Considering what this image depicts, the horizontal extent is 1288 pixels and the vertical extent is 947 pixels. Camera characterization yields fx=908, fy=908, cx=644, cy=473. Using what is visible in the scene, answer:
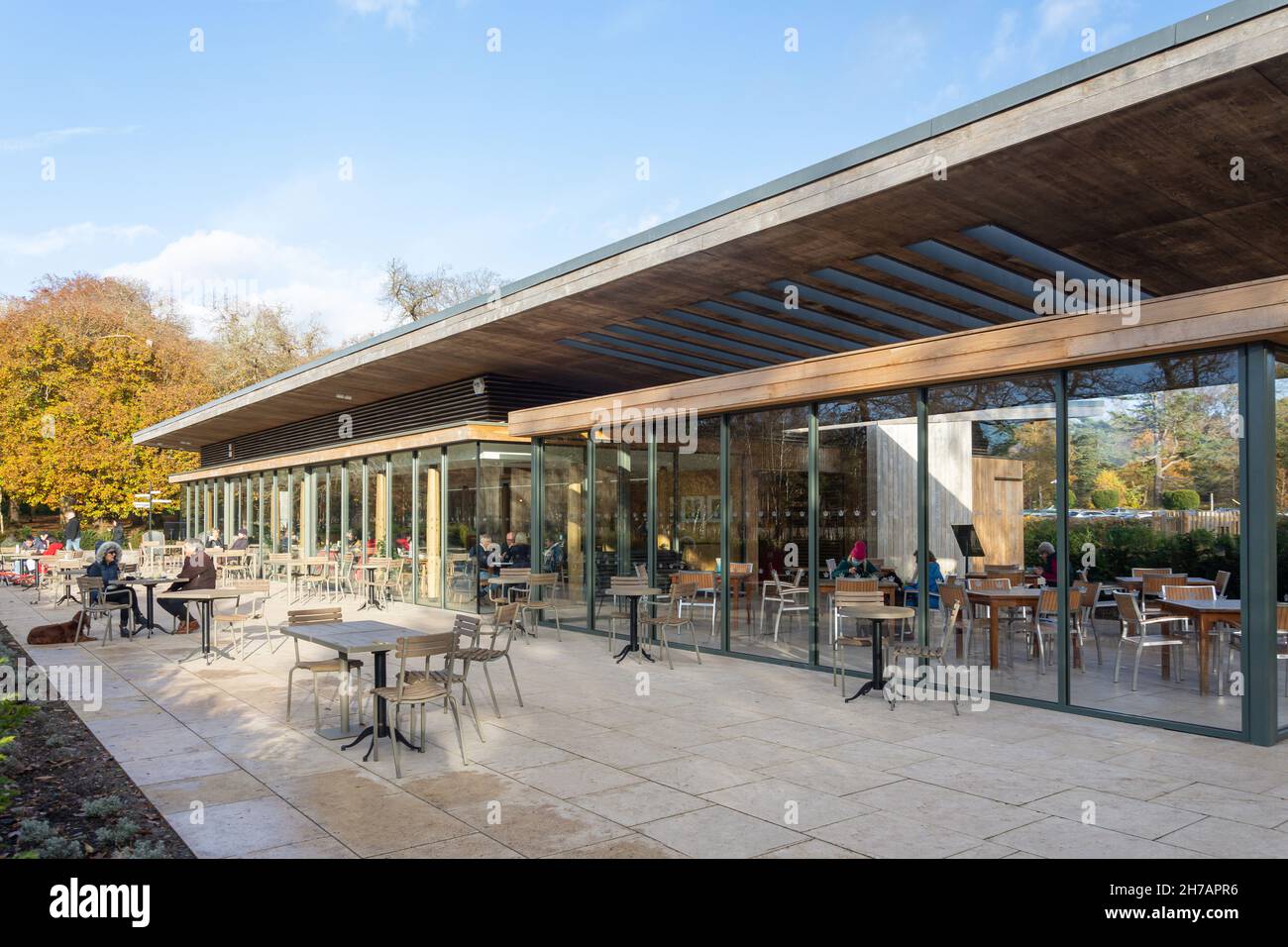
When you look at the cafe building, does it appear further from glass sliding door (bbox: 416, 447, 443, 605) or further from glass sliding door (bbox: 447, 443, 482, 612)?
glass sliding door (bbox: 416, 447, 443, 605)

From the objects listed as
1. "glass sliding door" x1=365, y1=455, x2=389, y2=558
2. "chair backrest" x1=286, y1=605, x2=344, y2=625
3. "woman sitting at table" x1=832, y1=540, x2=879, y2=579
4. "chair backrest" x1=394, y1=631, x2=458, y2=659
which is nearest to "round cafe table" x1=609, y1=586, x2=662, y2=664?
"woman sitting at table" x1=832, y1=540, x2=879, y2=579

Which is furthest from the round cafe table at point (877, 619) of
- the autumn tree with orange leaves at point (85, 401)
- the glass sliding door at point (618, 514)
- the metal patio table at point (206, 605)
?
the autumn tree with orange leaves at point (85, 401)

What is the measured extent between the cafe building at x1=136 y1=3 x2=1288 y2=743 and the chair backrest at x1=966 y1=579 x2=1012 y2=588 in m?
0.03

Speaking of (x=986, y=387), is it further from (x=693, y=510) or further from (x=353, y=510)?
(x=353, y=510)

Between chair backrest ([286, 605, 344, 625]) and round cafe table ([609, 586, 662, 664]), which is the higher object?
chair backrest ([286, 605, 344, 625])

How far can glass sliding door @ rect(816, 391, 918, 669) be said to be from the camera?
8727 mm

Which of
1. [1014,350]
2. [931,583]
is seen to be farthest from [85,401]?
[1014,350]

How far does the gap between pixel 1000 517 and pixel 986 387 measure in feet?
4.11

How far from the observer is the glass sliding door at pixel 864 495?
8.73 metres

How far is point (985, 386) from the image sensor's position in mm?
8008

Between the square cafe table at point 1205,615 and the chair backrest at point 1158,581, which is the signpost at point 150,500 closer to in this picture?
the chair backrest at point 1158,581

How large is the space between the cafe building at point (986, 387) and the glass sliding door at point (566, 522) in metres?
0.05

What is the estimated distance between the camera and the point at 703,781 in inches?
212
